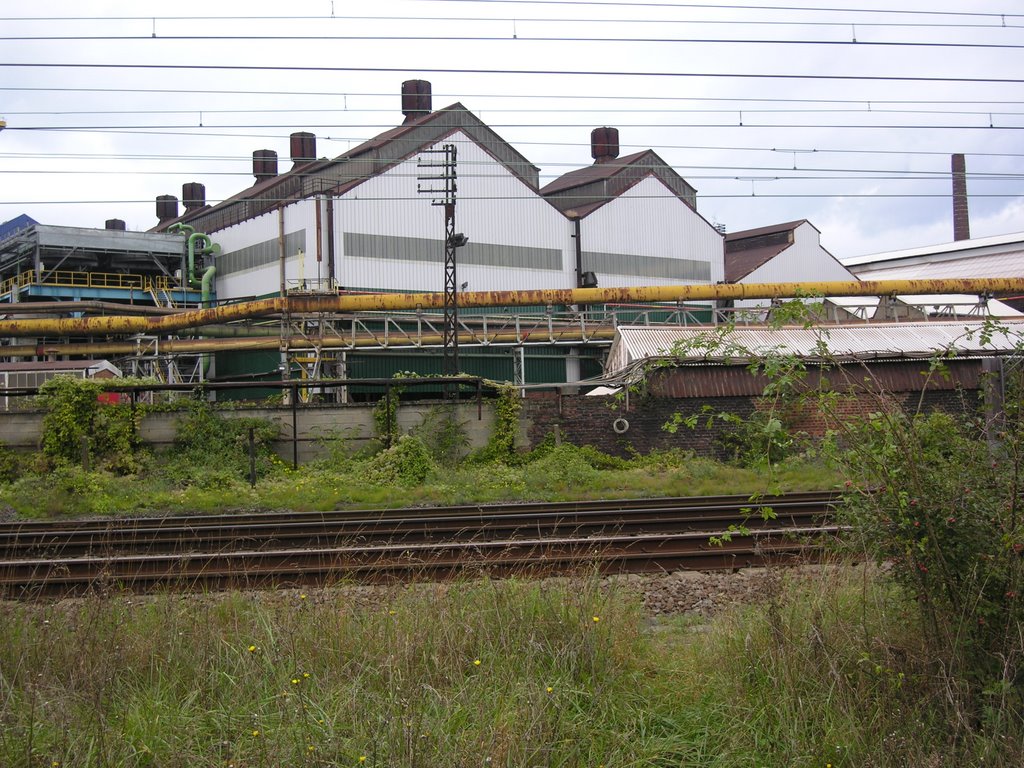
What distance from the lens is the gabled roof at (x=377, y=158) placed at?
3797 cm

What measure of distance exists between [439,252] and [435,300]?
9.08m

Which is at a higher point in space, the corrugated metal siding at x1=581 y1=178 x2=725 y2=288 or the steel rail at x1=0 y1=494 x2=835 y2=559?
the corrugated metal siding at x1=581 y1=178 x2=725 y2=288

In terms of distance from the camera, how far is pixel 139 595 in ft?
23.1

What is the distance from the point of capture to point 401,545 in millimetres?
9047

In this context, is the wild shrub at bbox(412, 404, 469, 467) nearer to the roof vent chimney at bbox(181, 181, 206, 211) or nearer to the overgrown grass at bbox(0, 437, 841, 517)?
the overgrown grass at bbox(0, 437, 841, 517)

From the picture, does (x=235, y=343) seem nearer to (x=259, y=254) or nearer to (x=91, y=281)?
(x=259, y=254)

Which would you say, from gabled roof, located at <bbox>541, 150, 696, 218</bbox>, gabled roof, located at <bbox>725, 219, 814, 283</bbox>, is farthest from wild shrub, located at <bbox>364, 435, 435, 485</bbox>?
gabled roof, located at <bbox>725, 219, 814, 283</bbox>

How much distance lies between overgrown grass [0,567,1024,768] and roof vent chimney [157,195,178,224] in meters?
61.2

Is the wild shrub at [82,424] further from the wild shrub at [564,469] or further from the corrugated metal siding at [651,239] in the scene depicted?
the corrugated metal siding at [651,239]

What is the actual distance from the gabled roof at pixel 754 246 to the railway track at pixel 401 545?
3497 cm

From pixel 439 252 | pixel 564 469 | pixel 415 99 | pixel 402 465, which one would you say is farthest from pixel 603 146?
pixel 402 465

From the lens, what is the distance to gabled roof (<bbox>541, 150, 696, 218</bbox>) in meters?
42.9

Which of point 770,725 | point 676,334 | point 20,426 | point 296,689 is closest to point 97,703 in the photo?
point 296,689

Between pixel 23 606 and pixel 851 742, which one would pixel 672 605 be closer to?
pixel 851 742
